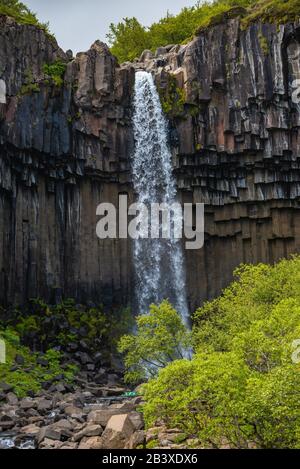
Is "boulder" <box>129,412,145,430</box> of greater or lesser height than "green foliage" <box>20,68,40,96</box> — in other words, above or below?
below

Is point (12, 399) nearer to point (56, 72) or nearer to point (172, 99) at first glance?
point (56, 72)

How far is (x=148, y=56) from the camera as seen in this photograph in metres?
46.4

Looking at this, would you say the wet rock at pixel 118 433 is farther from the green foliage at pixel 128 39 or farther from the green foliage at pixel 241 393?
the green foliage at pixel 128 39

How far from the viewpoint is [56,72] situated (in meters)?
37.1

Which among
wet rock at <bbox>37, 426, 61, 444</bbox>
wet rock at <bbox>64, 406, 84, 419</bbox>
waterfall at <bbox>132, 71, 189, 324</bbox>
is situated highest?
waterfall at <bbox>132, 71, 189, 324</bbox>

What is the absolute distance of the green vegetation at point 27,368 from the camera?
27281 mm

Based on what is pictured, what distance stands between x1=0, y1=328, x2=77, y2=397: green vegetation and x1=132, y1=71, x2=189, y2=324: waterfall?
9.62 m

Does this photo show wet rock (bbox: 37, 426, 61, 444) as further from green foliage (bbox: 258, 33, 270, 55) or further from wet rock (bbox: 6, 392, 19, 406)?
green foliage (bbox: 258, 33, 270, 55)

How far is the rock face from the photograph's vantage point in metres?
36.4

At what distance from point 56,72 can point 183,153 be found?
940 cm

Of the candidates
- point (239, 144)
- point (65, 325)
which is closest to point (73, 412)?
point (65, 325)

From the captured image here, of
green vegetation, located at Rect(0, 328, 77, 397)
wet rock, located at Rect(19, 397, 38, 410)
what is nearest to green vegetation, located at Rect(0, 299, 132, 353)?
green vegetation, located at Rect(0, 328, 77, 397)

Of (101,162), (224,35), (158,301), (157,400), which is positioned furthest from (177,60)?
(157,400)

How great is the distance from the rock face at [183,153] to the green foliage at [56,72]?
0.35 m
